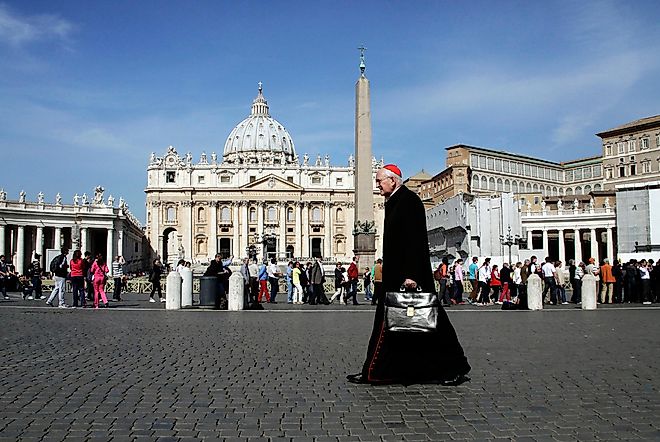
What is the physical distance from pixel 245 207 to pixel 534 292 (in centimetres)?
8191

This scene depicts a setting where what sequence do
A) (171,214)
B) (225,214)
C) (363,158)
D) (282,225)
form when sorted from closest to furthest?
(363,158) → (171,214) → (282,225) → (225,214)

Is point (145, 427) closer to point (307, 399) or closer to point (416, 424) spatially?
point (307, 399)

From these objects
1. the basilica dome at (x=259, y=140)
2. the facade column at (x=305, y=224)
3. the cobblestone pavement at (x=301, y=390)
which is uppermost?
the basilica dome at (x=259, y=140)

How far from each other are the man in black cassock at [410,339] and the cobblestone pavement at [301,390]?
144mm

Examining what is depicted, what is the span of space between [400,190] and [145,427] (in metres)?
3.14

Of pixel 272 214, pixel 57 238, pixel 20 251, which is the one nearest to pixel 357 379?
pixel 20 251

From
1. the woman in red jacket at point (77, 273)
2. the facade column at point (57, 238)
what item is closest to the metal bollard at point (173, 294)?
the woman in red jacket at point (77, 273)

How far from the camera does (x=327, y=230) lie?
100000 mm

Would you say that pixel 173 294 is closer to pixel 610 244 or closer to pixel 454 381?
pixel 454 381

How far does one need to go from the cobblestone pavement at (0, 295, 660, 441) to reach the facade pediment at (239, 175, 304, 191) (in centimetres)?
8672

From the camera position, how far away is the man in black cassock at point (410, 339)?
6168 millimetres

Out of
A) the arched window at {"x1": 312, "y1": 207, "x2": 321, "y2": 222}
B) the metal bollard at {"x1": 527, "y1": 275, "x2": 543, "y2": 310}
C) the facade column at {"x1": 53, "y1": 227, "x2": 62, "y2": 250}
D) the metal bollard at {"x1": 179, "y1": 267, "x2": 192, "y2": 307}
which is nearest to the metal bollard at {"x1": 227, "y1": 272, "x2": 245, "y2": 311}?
the metal bollard at {"x1": 179, "y1": 267, "x2": 192, "y2": 307}

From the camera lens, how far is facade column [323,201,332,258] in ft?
328

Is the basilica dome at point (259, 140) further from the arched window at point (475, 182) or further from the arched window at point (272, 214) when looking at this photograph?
the arched window at point (475, 182)
